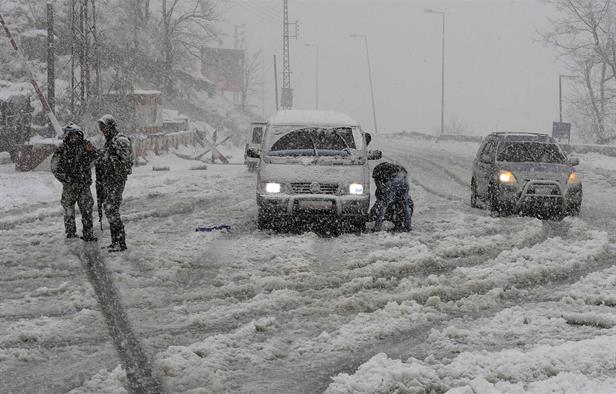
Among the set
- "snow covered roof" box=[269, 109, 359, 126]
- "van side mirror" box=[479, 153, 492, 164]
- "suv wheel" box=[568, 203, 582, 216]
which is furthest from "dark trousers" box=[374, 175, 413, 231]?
"suv wheel" box=[568, 203, 582, 216]

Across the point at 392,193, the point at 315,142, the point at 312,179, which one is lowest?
the point at 392,193

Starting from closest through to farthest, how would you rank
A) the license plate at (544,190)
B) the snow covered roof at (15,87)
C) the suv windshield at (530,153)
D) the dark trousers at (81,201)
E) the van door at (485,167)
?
the dark trousers at (81,201) → the license plate at (544,190) → the suv windshield at (530,153) → the van door at (485,167) → the snow covered roof at (15,87)

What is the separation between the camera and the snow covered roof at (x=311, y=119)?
37.9 ft

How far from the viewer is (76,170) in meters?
10.0

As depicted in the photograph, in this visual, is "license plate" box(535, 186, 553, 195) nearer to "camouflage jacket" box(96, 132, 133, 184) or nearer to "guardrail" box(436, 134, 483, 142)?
"camouflage jacket" box(96, 132, 133, 184)

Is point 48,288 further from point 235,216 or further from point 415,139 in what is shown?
point 415,139

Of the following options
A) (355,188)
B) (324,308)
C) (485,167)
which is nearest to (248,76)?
(485,167)

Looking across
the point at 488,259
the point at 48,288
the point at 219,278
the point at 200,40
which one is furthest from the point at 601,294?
the point at 200,40

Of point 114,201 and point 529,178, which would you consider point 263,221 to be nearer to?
point 114,201

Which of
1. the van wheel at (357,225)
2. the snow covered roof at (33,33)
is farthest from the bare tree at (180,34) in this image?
the van wheel at (357,225)

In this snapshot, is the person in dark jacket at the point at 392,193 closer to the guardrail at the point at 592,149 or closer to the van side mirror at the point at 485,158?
the van side mirror at the point at 485,158

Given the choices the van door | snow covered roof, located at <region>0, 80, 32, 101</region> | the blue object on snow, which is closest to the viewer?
the blue object on snow

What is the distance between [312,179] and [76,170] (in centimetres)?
344

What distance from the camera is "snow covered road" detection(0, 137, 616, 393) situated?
5082 millimetres
